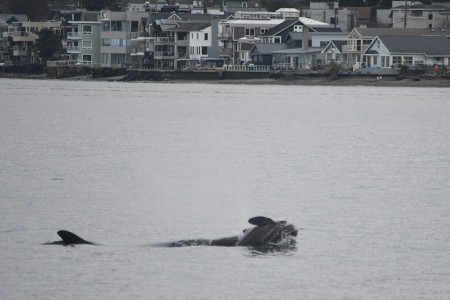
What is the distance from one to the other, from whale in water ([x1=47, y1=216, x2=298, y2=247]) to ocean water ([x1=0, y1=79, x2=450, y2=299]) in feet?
1.06

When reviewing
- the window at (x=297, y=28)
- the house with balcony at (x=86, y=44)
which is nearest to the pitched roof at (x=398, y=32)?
the window at (x=297, y=28)

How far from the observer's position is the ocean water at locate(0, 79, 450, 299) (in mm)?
19281

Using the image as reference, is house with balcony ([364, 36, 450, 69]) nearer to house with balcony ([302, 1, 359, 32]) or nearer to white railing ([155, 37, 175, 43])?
house with balcony ([302, 1, 359, 32])

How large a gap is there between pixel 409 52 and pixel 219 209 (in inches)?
4184

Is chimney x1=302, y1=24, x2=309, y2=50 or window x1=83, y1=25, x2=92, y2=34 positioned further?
window x1=83, y1=25, x2=92, y2=34

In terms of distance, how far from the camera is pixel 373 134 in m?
66.9

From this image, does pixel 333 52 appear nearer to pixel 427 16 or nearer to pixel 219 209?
pixel 427 16

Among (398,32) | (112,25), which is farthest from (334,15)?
(112,25)

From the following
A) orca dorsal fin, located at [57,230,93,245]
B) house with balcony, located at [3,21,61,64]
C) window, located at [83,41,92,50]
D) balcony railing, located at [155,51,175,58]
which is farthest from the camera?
house with balcony, located at [3,21,61,64]

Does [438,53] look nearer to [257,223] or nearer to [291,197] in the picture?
[291,197]

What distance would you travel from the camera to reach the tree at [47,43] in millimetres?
174375

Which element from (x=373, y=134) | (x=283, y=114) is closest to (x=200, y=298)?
(x=373, y=134)

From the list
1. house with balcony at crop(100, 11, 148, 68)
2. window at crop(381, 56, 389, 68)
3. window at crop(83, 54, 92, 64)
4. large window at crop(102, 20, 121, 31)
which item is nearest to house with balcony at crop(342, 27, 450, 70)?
window at crop(381, 56, 389, 68)

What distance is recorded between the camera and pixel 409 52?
13050 centimetres
